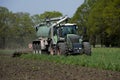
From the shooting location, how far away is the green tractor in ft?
104

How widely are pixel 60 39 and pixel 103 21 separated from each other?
130 ft

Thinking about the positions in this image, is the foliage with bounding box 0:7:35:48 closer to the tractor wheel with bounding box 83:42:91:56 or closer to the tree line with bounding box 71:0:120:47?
the tree line with bounding box 71:0:120:47

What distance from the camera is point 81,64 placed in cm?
2195

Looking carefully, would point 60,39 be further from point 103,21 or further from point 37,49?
point 103,21

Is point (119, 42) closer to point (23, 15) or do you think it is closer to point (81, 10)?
point (81, 10)

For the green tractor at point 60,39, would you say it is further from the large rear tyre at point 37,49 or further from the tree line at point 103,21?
the tree line at point 103,21

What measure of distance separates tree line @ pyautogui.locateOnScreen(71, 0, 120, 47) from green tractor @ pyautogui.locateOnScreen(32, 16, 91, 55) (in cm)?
2183

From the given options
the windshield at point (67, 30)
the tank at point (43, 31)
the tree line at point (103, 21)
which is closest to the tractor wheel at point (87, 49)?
the windshield at point (67, 30)

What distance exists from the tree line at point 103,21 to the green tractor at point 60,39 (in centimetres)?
2183

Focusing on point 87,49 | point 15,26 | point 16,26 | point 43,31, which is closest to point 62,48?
point 87,49

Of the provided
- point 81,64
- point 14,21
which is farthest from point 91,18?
point 81,64

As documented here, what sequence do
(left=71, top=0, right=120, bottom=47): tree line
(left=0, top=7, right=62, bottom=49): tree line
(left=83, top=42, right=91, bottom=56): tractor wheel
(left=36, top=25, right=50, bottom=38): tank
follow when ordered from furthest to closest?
(left=0, top=7, right=62, bottom=49): tree line < (left=71, top=0, right=120, bottom=47): tree line < (left=36, top=25, right=50, bottom=38): tank < (left=83, top=42, right=91, bottom=56): tractor wheel

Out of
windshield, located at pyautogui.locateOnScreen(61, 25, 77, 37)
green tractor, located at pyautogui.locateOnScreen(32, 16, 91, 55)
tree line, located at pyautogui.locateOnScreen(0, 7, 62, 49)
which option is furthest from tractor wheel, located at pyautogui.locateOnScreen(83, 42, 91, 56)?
tree line, located at pyautogui.locateOnScreen(0, 7, 62, 49)

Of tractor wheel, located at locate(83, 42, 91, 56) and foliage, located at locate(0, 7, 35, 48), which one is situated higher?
foliage, located at locate(0, 7, 35, 48)
